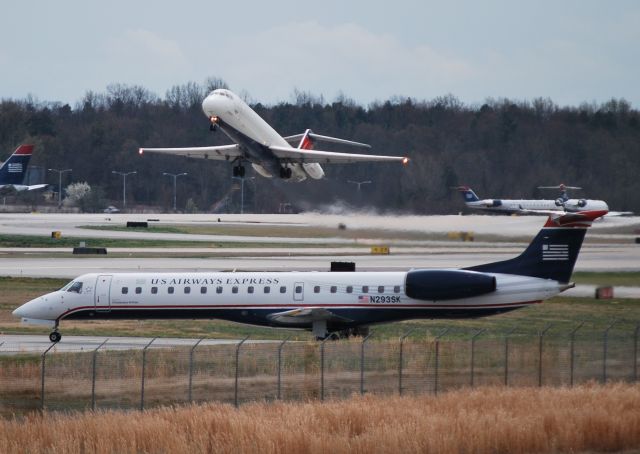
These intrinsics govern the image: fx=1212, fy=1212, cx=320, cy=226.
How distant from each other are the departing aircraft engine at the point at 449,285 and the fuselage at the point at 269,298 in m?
0.17

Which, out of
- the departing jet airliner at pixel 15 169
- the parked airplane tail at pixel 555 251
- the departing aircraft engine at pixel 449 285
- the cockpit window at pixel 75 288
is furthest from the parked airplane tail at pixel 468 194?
the cockpit window at pixel 75 288

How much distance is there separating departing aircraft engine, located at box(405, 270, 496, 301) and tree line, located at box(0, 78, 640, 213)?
1767cm

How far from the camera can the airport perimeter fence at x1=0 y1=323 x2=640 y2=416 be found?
90.6 ft

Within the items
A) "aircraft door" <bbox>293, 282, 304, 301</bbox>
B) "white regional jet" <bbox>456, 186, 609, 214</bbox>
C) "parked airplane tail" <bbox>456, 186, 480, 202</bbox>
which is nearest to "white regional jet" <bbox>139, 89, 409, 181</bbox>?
"white regional jet" <bbox>456, 186, 609, 214</bbox>

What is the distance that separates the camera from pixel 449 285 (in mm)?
37281

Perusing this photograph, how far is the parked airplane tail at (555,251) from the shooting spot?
37906 millimetres

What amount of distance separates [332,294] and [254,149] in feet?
113

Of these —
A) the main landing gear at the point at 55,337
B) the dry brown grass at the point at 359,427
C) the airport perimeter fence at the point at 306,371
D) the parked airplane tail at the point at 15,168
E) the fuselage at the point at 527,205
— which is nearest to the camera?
the dry brown grass at the point at 359,427

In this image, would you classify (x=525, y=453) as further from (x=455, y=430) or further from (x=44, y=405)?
(x=44, y=405)

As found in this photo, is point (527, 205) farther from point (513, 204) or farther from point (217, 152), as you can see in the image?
point (217, 152)

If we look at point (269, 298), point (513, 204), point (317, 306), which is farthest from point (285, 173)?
point (317, 306)

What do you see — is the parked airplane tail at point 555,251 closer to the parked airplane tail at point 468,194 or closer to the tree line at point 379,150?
the tree line at point 379,150

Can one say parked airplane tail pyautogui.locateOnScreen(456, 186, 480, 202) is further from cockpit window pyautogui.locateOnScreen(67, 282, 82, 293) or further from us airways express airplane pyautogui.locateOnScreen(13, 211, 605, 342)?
cockpit window pyautogui.locateOnScreen(67, 282, 82, 293)

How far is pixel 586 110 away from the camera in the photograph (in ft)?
378
